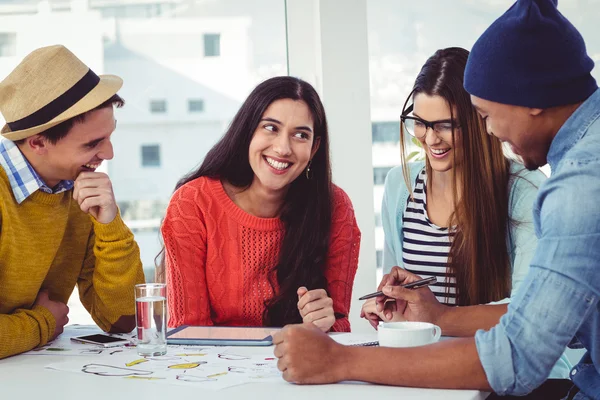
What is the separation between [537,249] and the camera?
1412 millimetres

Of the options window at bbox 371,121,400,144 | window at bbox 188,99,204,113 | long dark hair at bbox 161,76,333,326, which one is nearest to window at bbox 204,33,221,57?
window at bbox 188,99,204,113

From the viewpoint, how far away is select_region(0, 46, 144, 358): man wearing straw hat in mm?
1995

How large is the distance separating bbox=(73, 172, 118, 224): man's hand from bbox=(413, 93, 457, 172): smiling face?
3.14 ft

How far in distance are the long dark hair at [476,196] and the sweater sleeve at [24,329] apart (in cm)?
121

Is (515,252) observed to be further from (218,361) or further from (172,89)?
(172,89)

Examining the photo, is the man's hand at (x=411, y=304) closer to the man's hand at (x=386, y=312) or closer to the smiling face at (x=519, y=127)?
the man's hand at (x=386, y=312)

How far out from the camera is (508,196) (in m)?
2.41

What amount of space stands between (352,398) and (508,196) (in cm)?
118

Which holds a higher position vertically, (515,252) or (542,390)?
(515,252)

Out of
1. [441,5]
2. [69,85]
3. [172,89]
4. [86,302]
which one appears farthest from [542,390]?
[172,89]

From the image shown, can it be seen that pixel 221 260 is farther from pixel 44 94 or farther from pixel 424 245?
pixel 44 94

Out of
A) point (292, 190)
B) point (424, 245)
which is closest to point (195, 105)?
point (292, 190)

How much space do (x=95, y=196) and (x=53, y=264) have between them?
0.85 ft

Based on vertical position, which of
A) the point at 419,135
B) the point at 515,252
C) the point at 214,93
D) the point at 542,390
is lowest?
the point at 542,390
